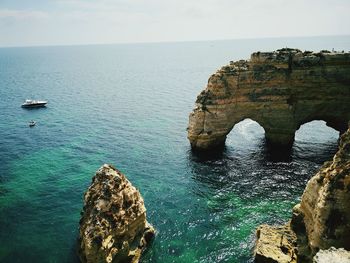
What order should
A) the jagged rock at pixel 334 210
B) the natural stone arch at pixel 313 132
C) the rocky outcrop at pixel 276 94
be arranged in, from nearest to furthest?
the jagged rock at pixel 334 210, the rocky outcrop at pixel 276 94, the natural stone arch at pixel 313 132

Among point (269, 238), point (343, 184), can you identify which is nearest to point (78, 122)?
point (269, 238)

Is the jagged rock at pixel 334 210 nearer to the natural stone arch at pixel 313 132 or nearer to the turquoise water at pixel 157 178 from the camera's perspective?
the turquoise water at pixel 157 178

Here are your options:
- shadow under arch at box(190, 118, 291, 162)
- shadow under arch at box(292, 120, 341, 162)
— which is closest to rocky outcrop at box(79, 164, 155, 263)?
shadow under arch at box(190, 118, 291, 162)

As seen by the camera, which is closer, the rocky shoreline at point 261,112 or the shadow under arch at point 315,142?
the rocky shoreline at point 261,112

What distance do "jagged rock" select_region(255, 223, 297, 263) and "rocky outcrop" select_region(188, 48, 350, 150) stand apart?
25.8 m

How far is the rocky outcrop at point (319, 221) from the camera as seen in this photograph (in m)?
23.8

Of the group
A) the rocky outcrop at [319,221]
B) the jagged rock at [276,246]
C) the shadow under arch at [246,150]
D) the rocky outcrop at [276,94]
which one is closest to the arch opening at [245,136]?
the shadow under arch at [246,150]

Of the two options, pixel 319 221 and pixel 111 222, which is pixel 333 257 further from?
pixel 111 222

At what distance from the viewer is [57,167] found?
53.1m

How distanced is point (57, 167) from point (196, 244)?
30.1m

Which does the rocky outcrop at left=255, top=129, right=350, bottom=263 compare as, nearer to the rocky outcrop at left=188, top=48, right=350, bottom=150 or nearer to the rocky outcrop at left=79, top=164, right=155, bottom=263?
the rocky outcrop at left=79, top=164, right=155, bottom=263

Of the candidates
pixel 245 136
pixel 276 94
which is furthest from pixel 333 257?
pixel 245 136

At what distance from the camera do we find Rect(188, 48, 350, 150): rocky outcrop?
5206 centimetres

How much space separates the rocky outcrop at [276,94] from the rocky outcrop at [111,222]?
2563 centimetres
